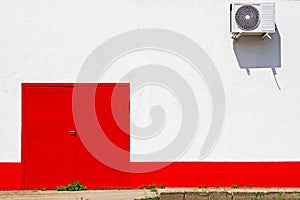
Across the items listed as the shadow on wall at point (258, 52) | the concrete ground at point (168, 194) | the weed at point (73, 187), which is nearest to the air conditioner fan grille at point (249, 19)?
the shadow on wall at point (258, 52)

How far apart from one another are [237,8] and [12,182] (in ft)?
19.1

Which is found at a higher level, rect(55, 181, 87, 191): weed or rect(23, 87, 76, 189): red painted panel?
rect(23, 87, 76, 189): red painted panel

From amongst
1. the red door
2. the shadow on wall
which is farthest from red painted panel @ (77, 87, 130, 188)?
the shadow on wall

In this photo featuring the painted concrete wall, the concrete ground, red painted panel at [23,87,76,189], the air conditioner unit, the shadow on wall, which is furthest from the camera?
the shadow on wall

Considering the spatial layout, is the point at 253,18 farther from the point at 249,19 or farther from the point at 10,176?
the point at 10,176

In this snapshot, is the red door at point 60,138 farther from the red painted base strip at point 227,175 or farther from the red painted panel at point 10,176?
the red painted base strip at point 227,175

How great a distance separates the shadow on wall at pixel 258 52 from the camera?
12.0m

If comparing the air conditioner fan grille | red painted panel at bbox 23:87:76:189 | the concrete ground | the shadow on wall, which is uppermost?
the air conditioner fan grille

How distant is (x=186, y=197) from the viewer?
10.5 meters

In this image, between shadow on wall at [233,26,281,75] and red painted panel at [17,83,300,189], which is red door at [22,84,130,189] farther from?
shadow on wall at [233,26,281,75]

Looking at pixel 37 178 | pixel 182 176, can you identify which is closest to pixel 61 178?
pixel 37 178

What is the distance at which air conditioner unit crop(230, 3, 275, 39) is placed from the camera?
38.2 feet

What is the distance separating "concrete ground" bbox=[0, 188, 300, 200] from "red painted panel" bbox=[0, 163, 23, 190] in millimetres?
180

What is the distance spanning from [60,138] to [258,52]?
4.51 meters
